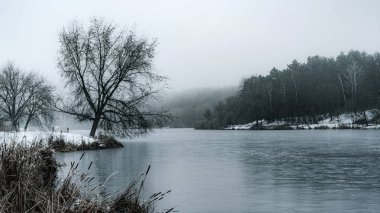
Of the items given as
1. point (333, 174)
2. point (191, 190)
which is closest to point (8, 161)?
point (191, 190)

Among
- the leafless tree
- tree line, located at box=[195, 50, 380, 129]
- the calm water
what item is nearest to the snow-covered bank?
tree line, located at box=[195, 50, 380, 129]

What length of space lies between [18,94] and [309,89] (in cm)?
5961

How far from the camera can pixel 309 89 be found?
9488 centimetres

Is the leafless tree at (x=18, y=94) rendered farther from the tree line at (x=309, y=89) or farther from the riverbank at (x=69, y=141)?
the tree line at (x=309, y=89)

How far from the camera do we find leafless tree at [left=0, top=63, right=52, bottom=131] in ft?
192

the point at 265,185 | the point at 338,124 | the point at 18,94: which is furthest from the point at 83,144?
the point at 338,124

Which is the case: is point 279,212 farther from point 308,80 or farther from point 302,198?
point 308,80

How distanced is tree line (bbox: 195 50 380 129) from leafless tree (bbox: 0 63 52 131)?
2009 inches

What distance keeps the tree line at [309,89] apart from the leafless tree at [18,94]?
51.0 metres

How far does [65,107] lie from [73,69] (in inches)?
122

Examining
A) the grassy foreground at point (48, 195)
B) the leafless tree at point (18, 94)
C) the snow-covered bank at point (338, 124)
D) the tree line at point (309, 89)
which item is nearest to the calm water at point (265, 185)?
the grassy foreground at point (48, 195)

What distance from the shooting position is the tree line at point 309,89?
87.4 meters

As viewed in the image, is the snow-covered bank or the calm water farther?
the snow-covered bank

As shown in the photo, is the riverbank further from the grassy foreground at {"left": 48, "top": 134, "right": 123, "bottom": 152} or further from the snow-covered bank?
the snow-covered bank
